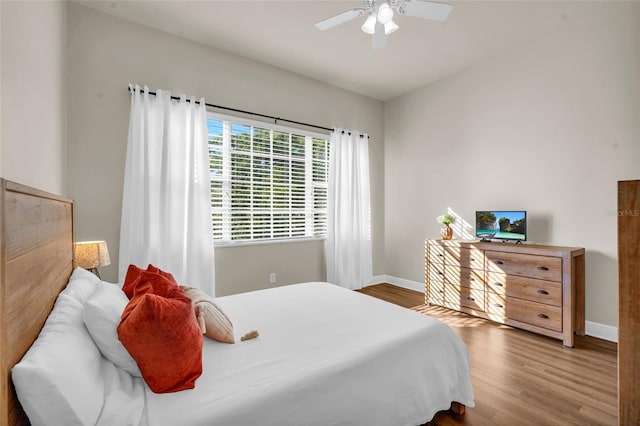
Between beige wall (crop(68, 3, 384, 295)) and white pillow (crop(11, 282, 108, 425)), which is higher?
beige wall (crop(68, 3, 384, 295))

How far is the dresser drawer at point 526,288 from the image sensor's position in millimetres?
2697

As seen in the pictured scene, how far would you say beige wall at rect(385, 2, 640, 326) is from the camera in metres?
2.70

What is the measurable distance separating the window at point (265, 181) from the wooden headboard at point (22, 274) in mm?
2093

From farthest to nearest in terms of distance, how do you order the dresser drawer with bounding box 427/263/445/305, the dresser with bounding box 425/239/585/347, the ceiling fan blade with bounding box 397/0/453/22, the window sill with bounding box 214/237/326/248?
the dresser drawer with bounding box 427/263/445/305
the window sill with bounding box 214/237/326/248
the dresser with bounding box 425/239/585/347
the ceiling fan blade with bounding box 397/0/453/22

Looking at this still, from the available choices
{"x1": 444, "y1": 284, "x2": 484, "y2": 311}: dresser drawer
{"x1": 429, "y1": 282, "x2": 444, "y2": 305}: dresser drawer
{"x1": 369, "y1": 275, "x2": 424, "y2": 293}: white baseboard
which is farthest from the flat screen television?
{"x1": 369, "y1": 275, "x2": 424, "y2": 293}: white baseboard

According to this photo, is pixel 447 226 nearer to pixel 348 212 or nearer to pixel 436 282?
pixel 436 282

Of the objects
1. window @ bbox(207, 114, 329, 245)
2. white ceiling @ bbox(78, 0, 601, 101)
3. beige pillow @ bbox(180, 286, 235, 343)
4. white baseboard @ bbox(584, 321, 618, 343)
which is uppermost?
white ceiling @ bbox(78, 0, 601, 101)

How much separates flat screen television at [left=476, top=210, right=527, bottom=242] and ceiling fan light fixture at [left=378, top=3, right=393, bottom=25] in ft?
7.76

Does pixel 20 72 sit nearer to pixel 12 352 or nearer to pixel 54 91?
pixel 54 91

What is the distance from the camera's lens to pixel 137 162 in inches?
112

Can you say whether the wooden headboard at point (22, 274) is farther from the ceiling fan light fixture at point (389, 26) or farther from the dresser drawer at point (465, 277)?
the dresser drawer at point (465, 277)

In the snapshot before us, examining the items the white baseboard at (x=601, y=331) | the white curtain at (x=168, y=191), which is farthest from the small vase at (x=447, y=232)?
the white curtain at (x=168, y=191)

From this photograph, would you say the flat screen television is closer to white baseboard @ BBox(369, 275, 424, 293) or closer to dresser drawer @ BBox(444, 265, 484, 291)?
dresser drawer @ BBox(444, 265, 484, 291)

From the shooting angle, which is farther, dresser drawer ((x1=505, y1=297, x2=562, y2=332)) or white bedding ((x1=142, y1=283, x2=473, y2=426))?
dresser drawer ((x1=505, y1=297, x2=562, y2=332))
